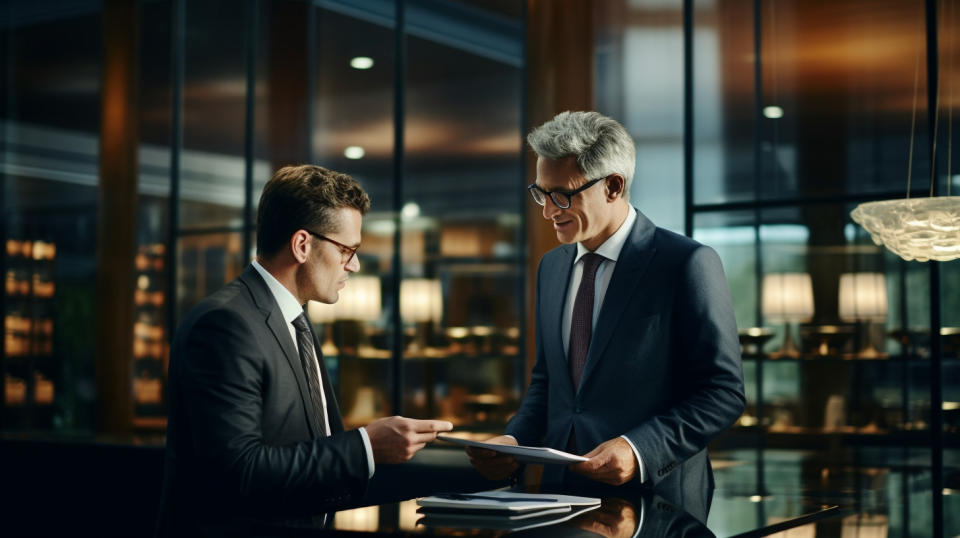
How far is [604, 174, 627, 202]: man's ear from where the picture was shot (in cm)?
251

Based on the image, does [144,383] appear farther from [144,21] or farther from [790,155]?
[790,155]

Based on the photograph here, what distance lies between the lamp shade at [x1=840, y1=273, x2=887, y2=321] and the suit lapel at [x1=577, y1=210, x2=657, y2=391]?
475 cm

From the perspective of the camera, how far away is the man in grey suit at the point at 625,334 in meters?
2.31

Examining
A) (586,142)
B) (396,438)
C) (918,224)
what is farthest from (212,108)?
(396,438)

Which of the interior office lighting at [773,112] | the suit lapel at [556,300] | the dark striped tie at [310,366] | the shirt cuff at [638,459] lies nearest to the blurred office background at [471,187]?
the interior office lighting at [773,112]

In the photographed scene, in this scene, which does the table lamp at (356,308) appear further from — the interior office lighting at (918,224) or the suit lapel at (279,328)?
the suit lapel at (279,328)

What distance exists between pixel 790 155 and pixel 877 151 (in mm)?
632

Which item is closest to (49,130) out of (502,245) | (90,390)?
(90,390)

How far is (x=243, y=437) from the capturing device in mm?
1945

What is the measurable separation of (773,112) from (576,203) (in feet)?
16.1

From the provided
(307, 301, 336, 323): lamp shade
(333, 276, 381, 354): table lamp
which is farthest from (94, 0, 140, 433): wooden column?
(333, 276, 381, 354): table lamp

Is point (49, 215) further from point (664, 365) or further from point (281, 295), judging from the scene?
point (664, 365)

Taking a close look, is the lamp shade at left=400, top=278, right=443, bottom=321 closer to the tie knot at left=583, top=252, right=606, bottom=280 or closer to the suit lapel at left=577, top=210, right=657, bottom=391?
the tie knot at left=583, top=252, right=606, bottom=280

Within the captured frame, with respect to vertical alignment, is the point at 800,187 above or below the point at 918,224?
above
